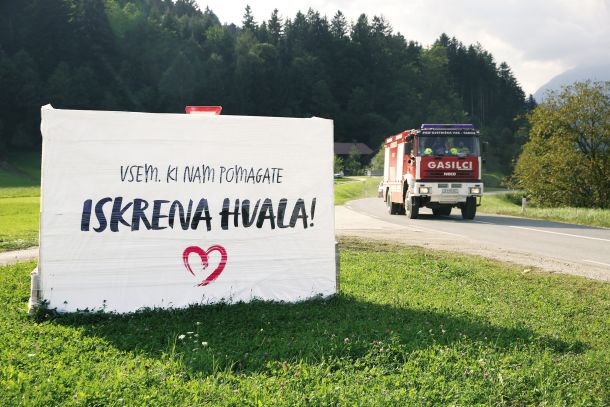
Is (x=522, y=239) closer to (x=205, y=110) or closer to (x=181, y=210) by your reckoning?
(x=205, y=110)

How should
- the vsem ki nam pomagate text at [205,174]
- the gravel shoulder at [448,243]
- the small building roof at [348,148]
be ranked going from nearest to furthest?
the vsem ki nam pomagate text at [205,174]
the gravel shoulder at [448,243]
the small building roof at [348,148]

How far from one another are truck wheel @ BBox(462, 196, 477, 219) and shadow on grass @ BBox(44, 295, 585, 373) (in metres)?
15.6

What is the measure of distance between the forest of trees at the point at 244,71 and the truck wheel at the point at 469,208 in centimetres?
6080

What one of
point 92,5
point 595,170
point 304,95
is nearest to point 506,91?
point 304,95

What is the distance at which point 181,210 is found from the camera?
6945 mm

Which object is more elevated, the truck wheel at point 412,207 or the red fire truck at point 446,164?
the red fire truck at point 446,164

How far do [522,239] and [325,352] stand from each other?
38.4 feet

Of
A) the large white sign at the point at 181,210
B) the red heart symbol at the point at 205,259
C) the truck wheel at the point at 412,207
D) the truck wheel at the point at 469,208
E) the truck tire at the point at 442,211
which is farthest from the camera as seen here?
the truck tire at the point at 442,211

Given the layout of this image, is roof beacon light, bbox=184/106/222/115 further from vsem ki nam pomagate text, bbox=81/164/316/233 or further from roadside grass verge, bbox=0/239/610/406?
roadside grass verge, bbox=0/239/610/406

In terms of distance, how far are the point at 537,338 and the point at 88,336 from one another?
170 inches

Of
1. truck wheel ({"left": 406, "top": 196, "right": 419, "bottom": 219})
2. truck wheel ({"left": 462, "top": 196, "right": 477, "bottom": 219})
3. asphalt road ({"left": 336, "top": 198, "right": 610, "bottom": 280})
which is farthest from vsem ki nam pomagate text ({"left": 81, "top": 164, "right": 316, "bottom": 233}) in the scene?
truck wheel ({"left": 462, "top": 196, "right": 477, "bottom": 219})

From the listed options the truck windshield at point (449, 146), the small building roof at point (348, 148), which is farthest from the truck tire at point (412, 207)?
the small building roof at point (348, 148)

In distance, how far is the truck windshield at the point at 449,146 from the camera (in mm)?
21078

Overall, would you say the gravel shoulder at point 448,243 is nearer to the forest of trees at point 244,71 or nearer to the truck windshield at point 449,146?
the truck windshield at point 449,146
